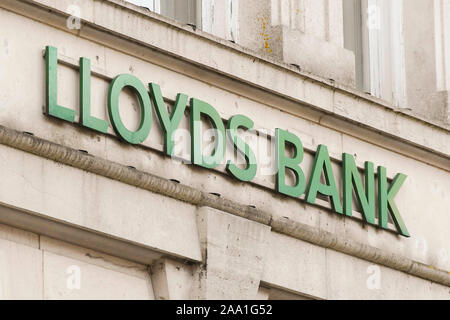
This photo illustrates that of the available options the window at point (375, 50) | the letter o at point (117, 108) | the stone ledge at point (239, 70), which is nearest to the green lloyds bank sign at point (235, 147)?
the letter o at point (117, 108)

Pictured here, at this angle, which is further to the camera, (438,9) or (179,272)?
(438,9)

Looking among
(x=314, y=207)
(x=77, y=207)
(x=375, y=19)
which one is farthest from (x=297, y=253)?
(x=375, y=19)

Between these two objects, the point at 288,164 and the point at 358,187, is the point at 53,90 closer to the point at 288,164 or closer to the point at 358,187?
the point at 288,164

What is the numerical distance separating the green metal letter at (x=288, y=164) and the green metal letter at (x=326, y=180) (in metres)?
0.10

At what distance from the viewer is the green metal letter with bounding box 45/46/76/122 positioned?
14938mm

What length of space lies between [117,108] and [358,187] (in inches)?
108

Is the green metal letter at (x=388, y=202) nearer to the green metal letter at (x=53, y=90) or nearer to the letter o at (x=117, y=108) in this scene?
the letter o at (x=117, y=108)

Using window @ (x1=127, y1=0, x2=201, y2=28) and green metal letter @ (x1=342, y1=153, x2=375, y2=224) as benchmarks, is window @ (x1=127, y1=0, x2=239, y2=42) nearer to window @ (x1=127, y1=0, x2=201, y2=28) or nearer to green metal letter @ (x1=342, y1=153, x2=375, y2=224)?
window @ (x1=127, y1=0, x2=201, y2=28)

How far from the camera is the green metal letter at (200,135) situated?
→ 1594cm

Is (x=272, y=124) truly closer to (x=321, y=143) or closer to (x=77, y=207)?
(x=321, y=143)

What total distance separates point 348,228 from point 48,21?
3461 mm

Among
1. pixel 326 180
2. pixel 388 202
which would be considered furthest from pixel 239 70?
pixel 388 202

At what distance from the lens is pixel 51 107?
14930mm

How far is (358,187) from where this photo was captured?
1722 centimetres
